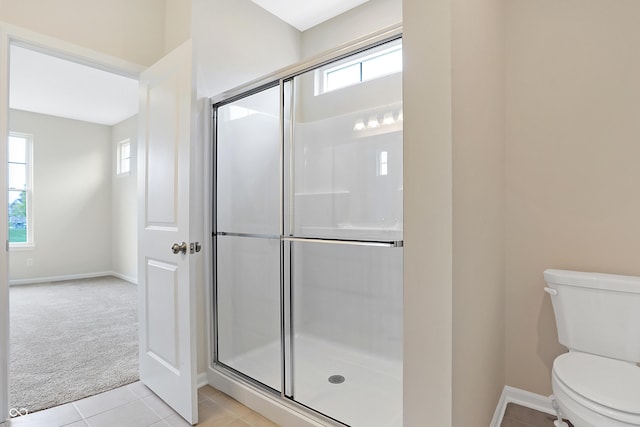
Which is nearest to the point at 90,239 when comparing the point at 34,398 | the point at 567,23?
the point at 34,398

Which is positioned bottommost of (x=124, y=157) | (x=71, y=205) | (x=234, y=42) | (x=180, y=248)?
(x=180, y=248)

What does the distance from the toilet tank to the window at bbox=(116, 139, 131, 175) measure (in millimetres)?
5959

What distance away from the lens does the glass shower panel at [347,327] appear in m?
2.03

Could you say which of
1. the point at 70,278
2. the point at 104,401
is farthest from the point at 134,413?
the point at 70,278

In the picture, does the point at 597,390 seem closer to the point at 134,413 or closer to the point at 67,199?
the point at 134,413

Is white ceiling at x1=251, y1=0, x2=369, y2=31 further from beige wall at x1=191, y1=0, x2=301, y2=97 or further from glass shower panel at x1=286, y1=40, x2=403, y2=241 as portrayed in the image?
glass shower panel at x1=286, y1=40, x2=403, y2=241

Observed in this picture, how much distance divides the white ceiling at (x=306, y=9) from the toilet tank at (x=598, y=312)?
96.3 inches

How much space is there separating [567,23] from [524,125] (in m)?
0.54

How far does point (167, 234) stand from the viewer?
77.8 inches

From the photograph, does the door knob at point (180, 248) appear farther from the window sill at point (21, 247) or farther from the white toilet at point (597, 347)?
the window sill at point (21, 247)

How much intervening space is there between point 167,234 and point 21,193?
5.12 meters

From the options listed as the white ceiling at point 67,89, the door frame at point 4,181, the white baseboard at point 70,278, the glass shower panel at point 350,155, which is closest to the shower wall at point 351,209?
the glass shower panel at point 350,155

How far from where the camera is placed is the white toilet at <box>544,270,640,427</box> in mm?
1191

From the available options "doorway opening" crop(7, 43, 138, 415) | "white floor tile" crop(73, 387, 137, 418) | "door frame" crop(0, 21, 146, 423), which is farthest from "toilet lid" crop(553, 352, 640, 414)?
"doorway opening" crop(7, 43, 138, 415)
